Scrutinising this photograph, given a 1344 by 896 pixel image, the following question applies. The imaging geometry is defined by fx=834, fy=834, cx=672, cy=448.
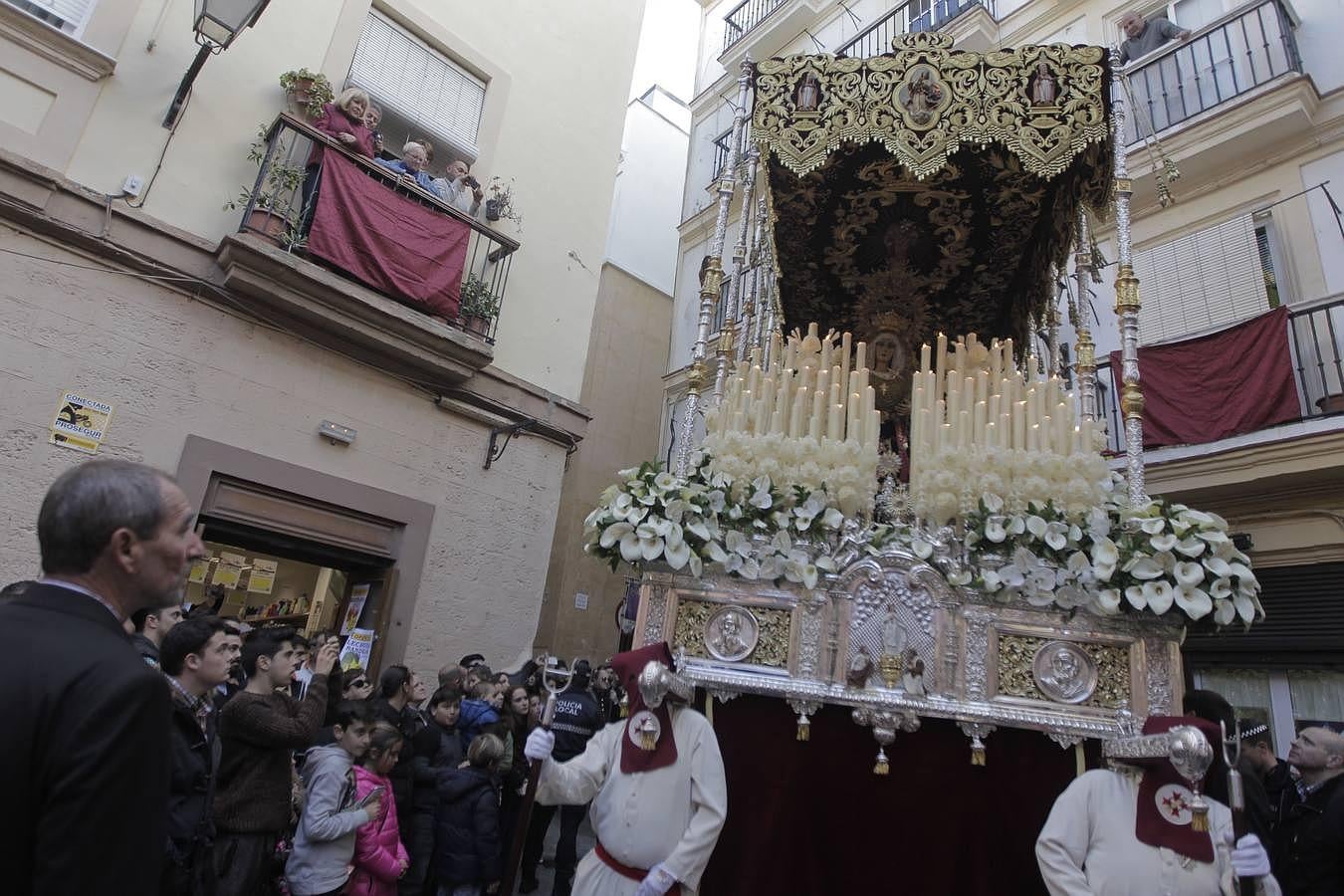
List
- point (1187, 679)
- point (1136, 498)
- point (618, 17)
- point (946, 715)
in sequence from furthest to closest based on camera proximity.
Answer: point (618, 17)
point (1187, 679)
point (1136, 498)
point (946, 715)

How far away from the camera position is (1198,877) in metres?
2.67

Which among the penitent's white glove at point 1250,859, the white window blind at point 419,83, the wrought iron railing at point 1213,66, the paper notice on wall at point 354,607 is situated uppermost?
the wrought iron railing at point 1213,66

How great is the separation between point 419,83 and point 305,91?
1.55 meters

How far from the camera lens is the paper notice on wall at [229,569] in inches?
A: 351

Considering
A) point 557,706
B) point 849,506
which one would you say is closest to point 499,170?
point 557,706

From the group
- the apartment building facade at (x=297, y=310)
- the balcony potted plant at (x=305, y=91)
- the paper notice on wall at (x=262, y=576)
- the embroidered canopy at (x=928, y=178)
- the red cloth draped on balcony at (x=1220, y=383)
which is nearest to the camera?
the embroidered canopy at (x=928, y=178)

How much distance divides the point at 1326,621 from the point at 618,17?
1016 cm

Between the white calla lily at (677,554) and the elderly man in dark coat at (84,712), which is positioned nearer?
the elderly man in dark coat at (84,712)

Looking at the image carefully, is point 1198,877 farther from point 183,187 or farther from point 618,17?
point 618,17

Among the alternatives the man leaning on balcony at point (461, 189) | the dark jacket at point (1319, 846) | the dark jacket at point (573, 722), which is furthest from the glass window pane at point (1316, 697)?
the man leaning on balcony at point (461, 189)

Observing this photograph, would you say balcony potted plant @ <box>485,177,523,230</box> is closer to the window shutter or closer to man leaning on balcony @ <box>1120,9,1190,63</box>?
the window shutter

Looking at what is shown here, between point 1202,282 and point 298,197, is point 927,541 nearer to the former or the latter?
point 298,197

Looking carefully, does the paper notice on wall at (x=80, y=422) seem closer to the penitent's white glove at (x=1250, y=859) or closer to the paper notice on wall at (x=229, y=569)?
the paper notice on wall at (x=229, y=569)

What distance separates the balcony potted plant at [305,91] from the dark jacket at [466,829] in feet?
19.6
